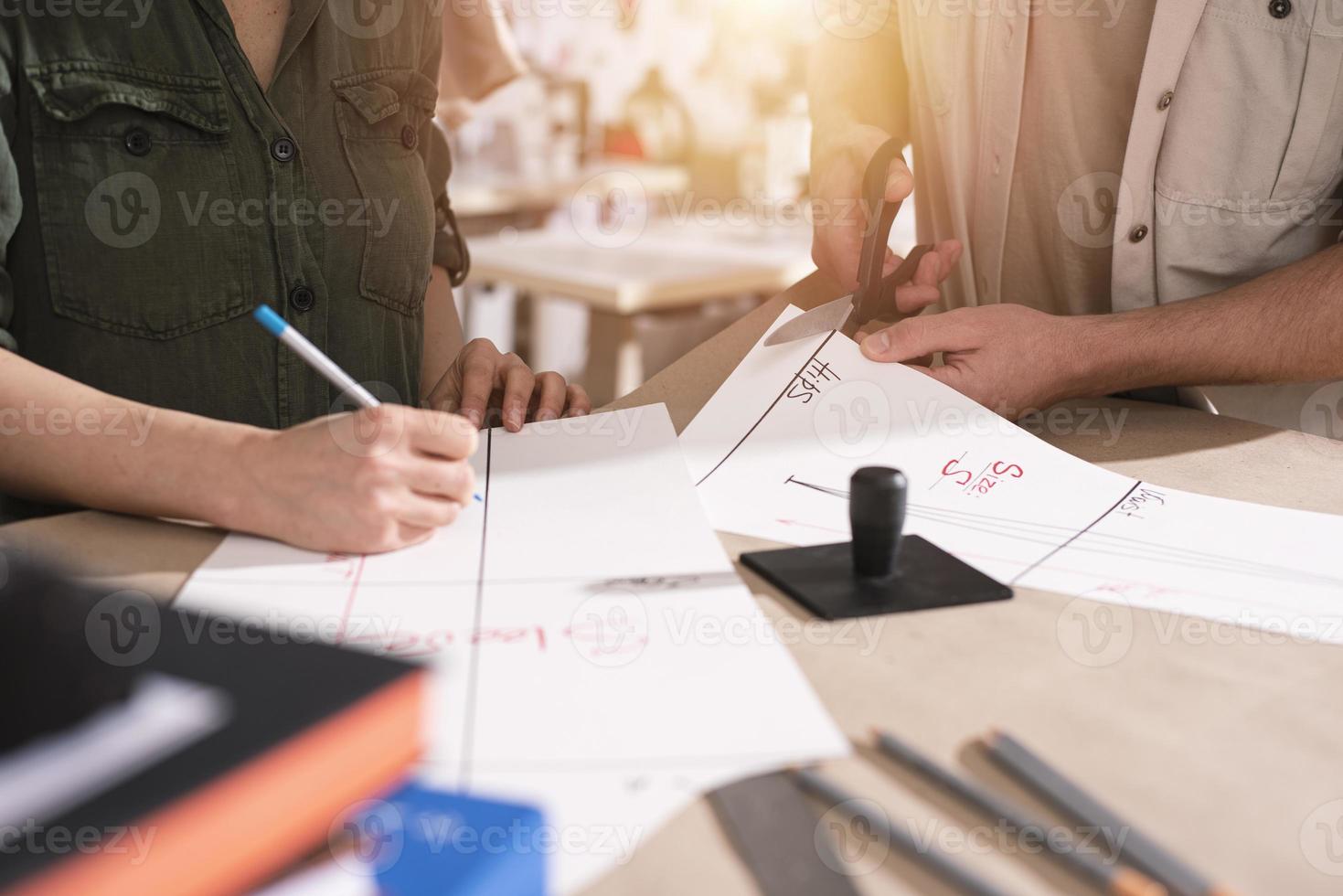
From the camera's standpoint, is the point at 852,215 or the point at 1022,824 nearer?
the point at 1022,824

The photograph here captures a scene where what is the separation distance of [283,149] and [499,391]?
0.31 meters

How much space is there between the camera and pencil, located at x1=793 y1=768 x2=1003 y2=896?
1.32 ft

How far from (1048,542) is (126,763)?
1.92 feet

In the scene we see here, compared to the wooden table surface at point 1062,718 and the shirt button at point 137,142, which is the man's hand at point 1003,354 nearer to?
the wooden table surface at point 1062,718

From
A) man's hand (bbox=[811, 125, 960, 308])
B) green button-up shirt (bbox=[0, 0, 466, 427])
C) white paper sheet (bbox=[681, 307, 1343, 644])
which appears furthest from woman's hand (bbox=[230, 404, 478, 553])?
man's hand (bbox=[811, 125, 960, 308])

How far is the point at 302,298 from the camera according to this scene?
1.08 meters

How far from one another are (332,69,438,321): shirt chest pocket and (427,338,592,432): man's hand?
141mm

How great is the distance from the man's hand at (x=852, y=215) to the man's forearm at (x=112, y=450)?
65cm

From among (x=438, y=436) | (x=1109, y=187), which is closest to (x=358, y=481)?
(x=438, y=436)

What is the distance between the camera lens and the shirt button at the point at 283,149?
3.40ft

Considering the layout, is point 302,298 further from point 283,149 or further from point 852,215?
point 852,215

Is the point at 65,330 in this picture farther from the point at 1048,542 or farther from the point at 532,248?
the point at 532,248

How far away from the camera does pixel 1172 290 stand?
3.79 feet

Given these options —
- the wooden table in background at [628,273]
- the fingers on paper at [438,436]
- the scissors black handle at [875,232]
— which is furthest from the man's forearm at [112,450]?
the wooden table in background at [628,273]
